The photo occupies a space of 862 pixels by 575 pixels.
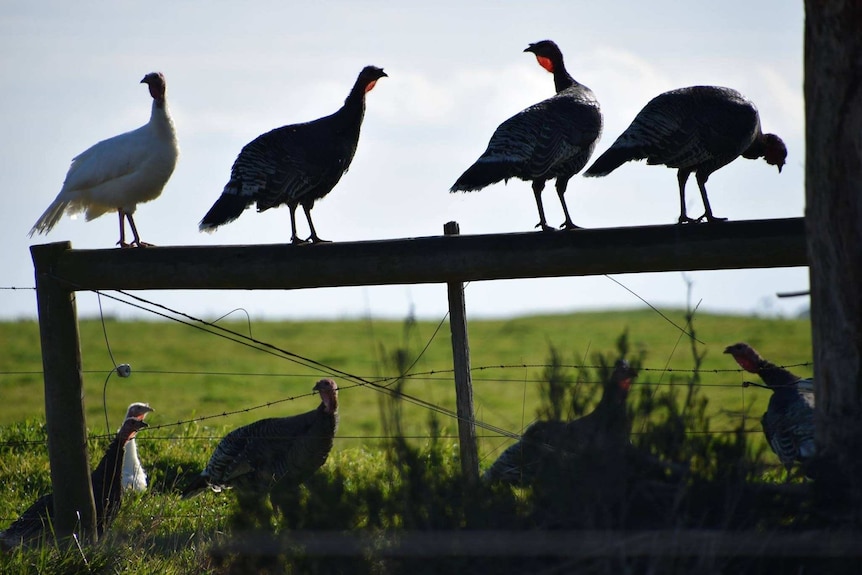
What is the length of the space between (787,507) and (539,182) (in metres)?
3.21

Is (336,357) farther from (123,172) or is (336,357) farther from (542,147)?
(542,147)

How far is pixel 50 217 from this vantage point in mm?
7301

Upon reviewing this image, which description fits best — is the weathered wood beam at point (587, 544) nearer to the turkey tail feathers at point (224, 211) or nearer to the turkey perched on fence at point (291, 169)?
the turkey perched on fence at point (291, 169)

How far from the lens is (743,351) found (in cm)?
628

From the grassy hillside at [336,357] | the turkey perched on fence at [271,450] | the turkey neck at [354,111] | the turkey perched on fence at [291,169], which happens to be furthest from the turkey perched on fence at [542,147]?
the grassy hillside at [336,357]

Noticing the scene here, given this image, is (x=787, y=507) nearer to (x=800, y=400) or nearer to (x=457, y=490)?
(x=457, y=490)

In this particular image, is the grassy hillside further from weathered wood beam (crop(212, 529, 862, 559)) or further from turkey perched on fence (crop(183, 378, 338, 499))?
weathered wood beam (crop(212, 529, 862, 559))

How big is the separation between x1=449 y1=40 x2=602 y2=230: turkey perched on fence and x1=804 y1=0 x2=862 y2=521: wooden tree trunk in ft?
7.41

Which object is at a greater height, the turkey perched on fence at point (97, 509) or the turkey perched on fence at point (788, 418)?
the turkey perched on fence at point (788, 418)

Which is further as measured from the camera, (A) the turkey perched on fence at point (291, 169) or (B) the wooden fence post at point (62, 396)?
(A) the turkey perched on fence at point (291, 169)

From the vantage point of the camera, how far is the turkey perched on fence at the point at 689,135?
20.2 feet

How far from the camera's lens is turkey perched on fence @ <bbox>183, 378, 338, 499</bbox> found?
20.1 feet

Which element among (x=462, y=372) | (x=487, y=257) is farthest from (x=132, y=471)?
(x=487, y=257)

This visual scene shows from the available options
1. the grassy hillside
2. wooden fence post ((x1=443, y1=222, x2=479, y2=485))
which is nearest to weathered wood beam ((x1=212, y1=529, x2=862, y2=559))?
wooden fence post ((x1=443, y1=222, x2=479, y2=485))
